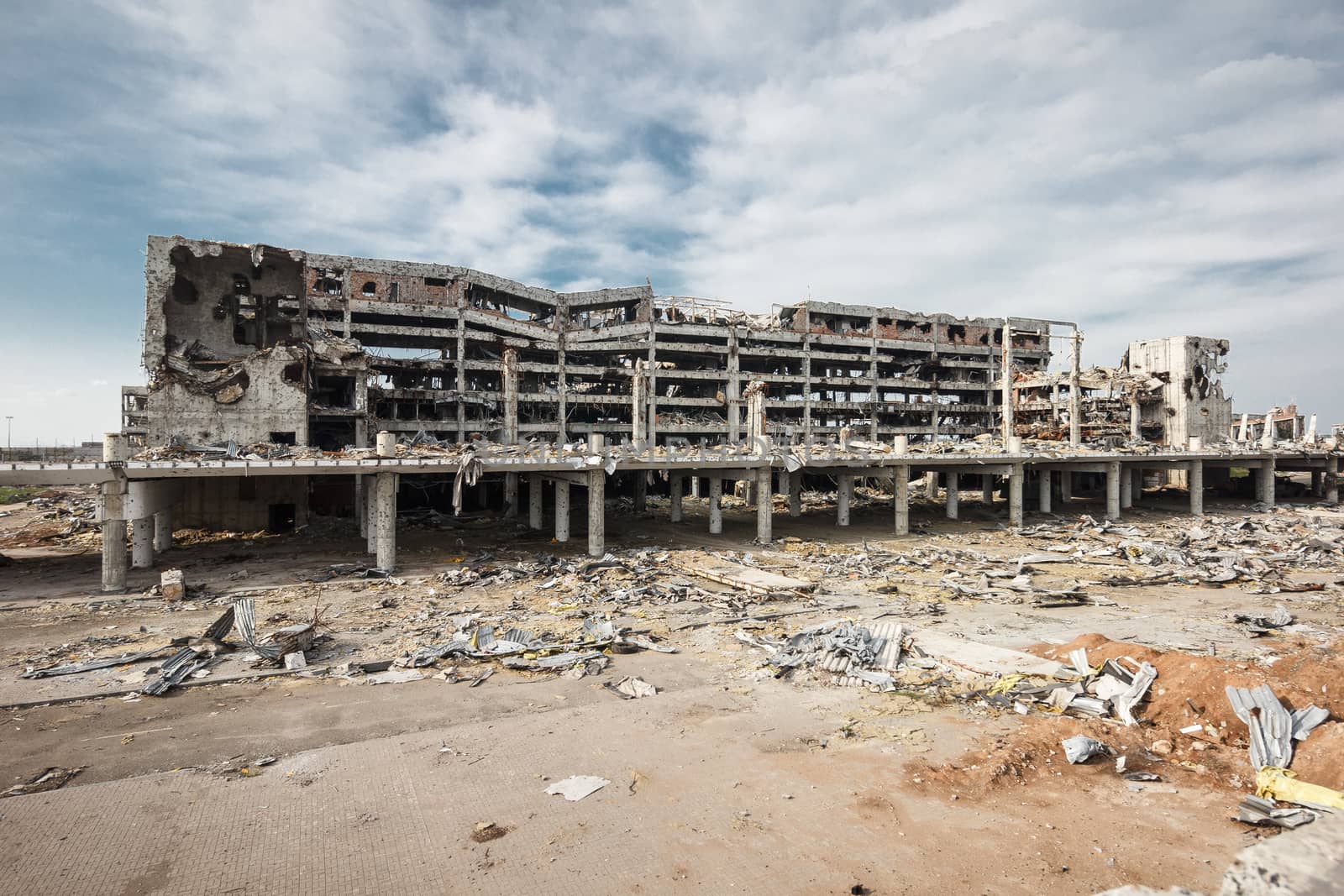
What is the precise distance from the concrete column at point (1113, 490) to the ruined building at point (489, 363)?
61.7 feet

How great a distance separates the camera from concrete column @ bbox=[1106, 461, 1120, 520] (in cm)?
3691

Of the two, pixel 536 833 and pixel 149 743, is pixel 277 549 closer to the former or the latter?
pixel 149 743

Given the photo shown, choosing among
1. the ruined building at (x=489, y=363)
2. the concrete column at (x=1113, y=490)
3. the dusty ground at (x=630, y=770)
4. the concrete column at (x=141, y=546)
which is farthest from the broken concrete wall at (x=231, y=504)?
the concrete column at (x=1113, y=490)

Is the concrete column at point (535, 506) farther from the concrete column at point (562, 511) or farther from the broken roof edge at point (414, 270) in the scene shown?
the broken roof edge at point (414, 270)

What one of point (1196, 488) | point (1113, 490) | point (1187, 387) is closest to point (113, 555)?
point (1113, 490)

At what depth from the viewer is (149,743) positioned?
8.95 m

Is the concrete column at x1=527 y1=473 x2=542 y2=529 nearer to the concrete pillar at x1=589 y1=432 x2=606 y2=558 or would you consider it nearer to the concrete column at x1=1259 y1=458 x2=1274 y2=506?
the concrete pillar at x1=589 y1=432 x2=606 y2=558

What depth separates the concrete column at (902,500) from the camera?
103ft

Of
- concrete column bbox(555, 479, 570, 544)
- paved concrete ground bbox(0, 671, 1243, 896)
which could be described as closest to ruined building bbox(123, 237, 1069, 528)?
concrete column bbox(555, 479, 570, 544)

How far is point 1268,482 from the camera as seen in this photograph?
42906 millimetres

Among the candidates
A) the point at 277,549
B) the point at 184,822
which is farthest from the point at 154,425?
the point at 184,822

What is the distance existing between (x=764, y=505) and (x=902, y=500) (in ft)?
25.1

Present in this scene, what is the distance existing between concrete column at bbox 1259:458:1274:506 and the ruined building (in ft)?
76.7

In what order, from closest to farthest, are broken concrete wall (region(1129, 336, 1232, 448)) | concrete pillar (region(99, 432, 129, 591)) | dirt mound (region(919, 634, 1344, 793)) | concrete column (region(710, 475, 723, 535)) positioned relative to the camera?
1. dirt mound (region(919, 634, 1344, 793))
2. concrete pillar (region(99, 432, 129, 591))
3. concrete column (region(710, 475, 723, 535))
4. broken concrete wall (region(1129, 336, 1232, 448))
